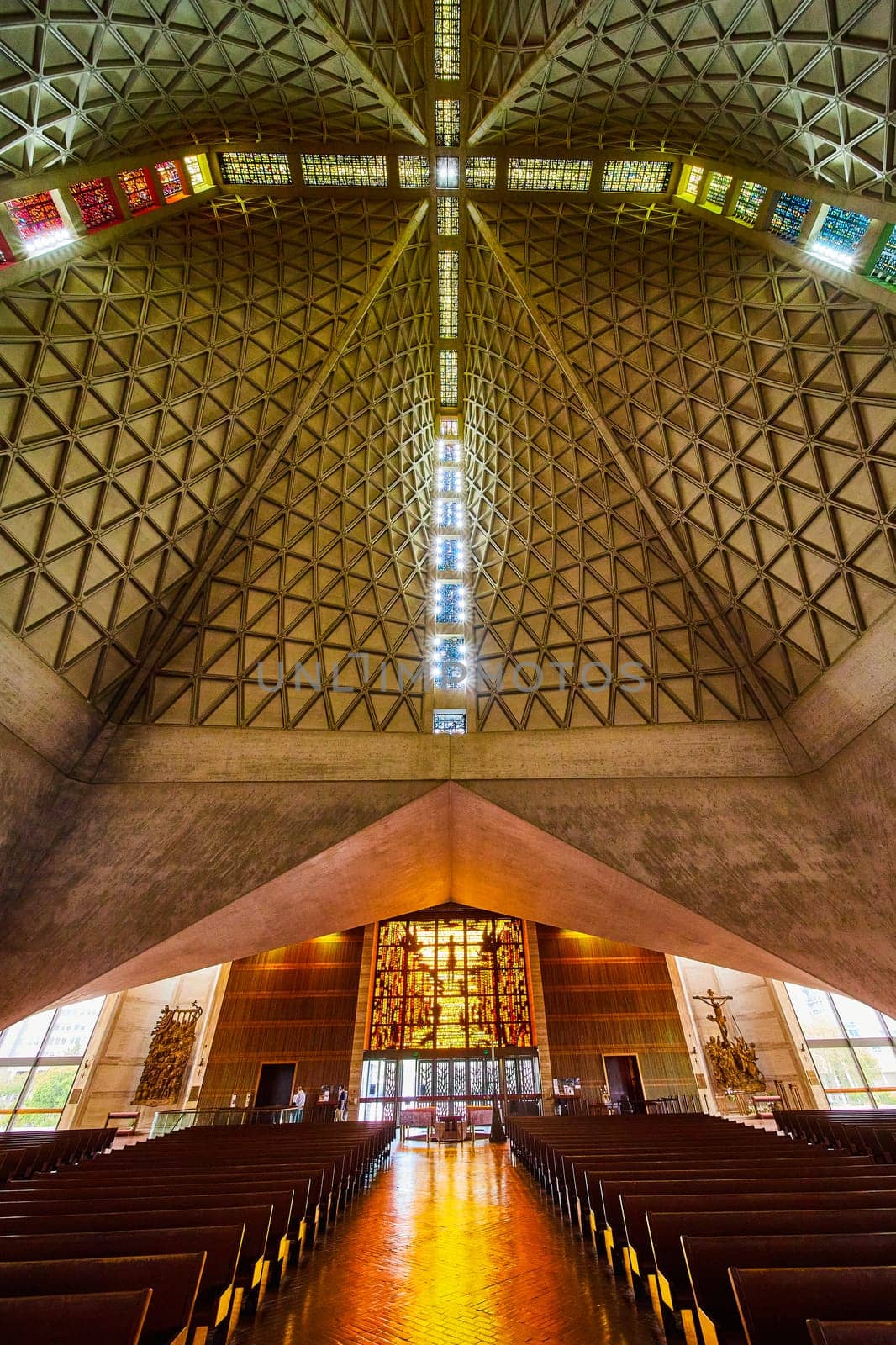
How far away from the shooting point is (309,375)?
17281 millimetres

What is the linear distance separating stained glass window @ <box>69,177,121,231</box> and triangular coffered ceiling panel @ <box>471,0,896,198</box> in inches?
381

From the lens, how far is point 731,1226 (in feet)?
13.4

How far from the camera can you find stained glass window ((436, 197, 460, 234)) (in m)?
17.0

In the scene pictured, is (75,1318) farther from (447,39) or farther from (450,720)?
(447,39)

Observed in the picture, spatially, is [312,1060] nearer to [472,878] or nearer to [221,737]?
[472,878]

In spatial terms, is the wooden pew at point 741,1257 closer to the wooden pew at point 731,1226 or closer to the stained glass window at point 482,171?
the wooden pew at point 731,1226

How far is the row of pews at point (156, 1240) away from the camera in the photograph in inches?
104

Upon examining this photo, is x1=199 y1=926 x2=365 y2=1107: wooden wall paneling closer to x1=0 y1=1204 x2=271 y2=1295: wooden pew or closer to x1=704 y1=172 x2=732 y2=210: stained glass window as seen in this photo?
x1=0 y1=1204 x2=271 y2=1295: wooden pew

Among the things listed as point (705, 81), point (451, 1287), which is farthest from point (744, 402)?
point (451, 1287)

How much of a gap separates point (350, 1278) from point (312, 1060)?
23.1m

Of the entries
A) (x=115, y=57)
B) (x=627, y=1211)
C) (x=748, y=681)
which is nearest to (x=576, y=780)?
(x=748, y=681)

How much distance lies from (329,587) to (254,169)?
11310mm

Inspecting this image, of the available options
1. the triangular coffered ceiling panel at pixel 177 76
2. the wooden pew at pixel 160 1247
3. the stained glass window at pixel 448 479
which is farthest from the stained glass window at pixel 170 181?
the wooden pew at pixel 160 1247

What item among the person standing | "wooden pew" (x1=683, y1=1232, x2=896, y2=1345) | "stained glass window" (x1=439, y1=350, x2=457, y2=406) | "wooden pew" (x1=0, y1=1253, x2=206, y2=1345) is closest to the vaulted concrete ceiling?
"stained glass window" (x1=439, y1=350, x2=457, y2=406)
